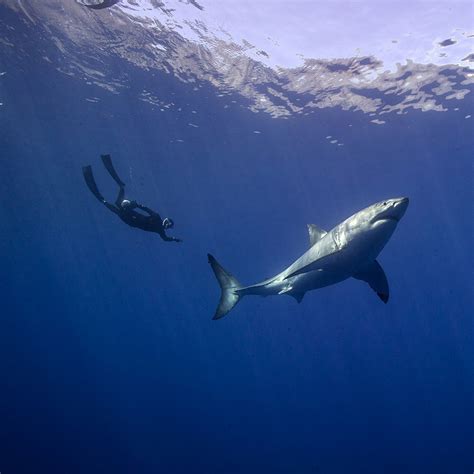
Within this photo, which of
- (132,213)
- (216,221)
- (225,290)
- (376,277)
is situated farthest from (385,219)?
(216,221)

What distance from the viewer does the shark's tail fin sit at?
25.7ft

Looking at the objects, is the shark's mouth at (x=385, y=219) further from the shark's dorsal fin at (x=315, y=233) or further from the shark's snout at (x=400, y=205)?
the shark's dorsal fin at (x=315, y=233)

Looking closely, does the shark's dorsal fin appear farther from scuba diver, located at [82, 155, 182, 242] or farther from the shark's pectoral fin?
scuba diver, located at [82, 155, 182, 242]

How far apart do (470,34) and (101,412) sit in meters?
40.3

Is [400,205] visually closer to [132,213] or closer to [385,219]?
[385,219]

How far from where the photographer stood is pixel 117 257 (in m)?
56.0

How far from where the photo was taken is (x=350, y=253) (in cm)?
519

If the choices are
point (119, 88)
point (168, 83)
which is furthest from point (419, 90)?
point (119, 88)

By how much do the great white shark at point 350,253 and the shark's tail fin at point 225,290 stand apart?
0.58 ft

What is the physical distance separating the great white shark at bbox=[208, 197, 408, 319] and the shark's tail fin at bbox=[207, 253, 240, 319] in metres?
0.18

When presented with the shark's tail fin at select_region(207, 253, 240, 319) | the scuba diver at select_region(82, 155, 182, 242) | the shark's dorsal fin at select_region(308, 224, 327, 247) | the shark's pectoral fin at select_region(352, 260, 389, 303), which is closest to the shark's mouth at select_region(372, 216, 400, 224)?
the shark's pectoral fin at select_region(352, 260, 389, 303)

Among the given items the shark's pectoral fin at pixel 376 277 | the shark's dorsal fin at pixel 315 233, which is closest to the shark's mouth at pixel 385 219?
the shark's pectoral fin at pixel 376 277

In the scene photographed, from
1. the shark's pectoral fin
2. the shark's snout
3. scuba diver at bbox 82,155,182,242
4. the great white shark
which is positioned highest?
scuba diver at bbox 82,155,182,242

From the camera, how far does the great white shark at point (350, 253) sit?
15.0 feet
